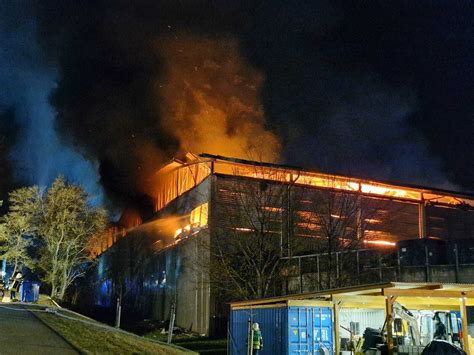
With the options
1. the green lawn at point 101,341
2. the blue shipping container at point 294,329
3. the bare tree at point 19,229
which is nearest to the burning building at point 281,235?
the blue shipping container at point 294,329

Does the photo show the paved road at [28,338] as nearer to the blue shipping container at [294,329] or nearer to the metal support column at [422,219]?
the blue shipping container at [294,329]

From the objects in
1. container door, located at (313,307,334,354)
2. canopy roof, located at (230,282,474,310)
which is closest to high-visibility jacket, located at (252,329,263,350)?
canopy roof, located at (230,282,474,310)

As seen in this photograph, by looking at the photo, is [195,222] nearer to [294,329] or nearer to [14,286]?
[14,286]

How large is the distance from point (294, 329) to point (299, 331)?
20 centimetres

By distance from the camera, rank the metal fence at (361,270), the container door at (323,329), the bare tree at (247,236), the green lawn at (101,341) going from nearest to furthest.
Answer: the green lawn at (101,341) < the container door at (323,329) < the metal fence at (361,270) < the bare tree at (247,236)

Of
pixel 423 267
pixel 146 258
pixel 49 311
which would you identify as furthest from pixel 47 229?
pixel 423 267

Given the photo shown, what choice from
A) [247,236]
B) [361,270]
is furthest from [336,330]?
[247,236]

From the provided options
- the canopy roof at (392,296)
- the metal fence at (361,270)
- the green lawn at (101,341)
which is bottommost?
the green lawn at (101,341)

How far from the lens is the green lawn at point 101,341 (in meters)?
15.8

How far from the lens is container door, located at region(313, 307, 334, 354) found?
60.8ft

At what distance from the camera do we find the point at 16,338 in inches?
615

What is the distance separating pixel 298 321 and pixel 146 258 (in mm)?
25634

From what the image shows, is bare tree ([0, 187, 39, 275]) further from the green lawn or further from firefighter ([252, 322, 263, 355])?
firefighter ([252, 322, 263, 355])

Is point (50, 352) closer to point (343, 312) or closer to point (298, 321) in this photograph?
point (298, 321)
